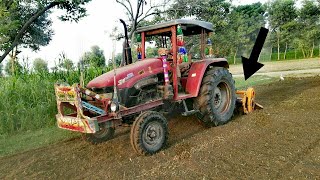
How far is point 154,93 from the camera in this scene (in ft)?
18.4

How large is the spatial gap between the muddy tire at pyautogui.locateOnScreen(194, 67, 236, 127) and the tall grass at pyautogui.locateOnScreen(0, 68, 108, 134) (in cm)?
367

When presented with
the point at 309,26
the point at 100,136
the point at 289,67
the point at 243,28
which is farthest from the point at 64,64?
the point at 309,26

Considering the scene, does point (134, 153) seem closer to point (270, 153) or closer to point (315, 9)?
point (270, 153)

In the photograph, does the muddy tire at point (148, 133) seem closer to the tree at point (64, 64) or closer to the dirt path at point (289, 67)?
the tree at point (64, 64)

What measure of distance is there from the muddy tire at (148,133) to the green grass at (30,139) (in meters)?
2.17

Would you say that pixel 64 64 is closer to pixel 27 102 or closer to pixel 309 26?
pixel 27 102

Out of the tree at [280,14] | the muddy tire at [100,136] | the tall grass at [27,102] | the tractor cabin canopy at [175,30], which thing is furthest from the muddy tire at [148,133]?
the tree at [280,14]

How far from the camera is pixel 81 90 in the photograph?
15.0 feet

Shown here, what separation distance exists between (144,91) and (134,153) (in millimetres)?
1122

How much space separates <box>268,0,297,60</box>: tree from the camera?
36.0 m

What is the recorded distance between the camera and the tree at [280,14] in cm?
3603

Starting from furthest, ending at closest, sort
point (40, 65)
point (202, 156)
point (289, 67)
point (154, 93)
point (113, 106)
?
1. point (289, 67)
2. point (40, 65)
3. point (154, 93)
4. point (113, 106)
5. point (202, 156)

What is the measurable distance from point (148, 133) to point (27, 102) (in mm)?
4212

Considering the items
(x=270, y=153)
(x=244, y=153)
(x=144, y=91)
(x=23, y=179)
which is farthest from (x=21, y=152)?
(x=270, y=153)
